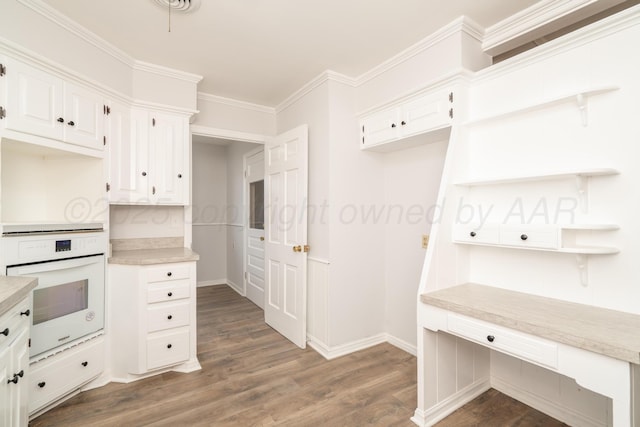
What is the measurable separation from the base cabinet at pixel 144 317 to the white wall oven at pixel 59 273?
0.12 metres

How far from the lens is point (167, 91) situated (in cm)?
267

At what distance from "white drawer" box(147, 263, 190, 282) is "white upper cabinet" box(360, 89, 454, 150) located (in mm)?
1918

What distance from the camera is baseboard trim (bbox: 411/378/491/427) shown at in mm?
1845

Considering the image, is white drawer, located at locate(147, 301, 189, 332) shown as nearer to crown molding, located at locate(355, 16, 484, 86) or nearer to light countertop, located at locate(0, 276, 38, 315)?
light countertop, located at locate(0, 276, 38, 315)

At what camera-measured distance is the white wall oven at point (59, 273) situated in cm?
170

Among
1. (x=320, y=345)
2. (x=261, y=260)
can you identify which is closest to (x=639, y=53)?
(x=320, y=345)

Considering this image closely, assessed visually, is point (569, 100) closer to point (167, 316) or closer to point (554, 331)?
point (554, 331)

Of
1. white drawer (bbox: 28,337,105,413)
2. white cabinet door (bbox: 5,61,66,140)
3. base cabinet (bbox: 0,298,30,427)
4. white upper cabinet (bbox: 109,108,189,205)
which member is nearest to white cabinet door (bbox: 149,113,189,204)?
white upper cabinet (bbox: 109,108,189,205)

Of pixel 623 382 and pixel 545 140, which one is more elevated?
pixel 545 140

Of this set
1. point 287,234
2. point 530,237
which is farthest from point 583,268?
point 287,234

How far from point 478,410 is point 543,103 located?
1978 millimetres

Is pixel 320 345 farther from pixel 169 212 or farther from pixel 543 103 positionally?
pixel 543 103

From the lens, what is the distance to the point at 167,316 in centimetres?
235

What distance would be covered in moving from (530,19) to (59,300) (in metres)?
3.56
